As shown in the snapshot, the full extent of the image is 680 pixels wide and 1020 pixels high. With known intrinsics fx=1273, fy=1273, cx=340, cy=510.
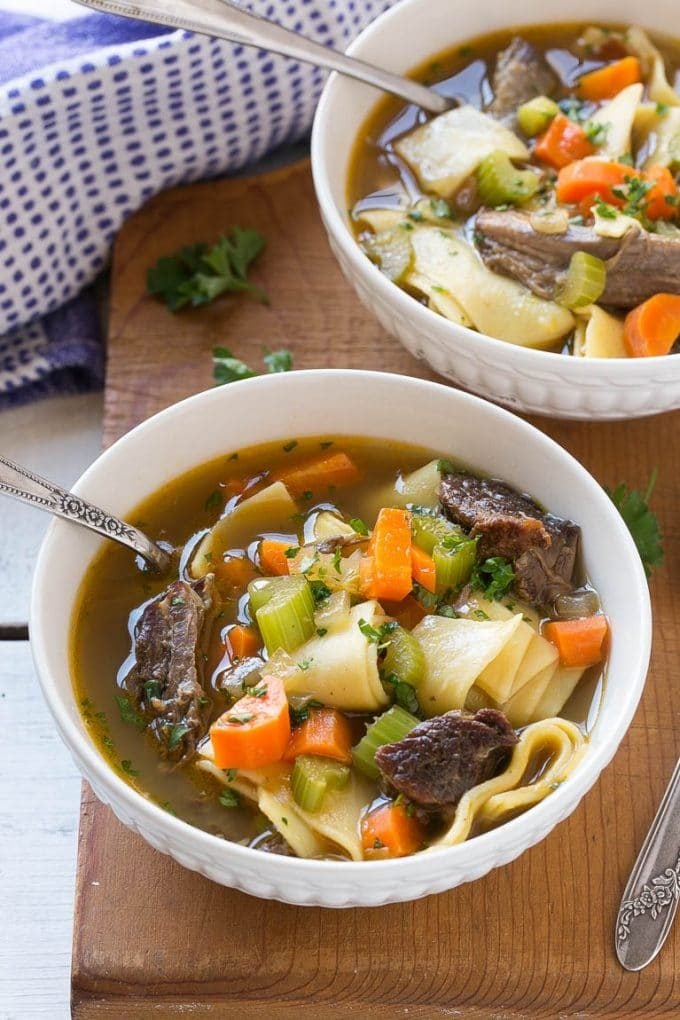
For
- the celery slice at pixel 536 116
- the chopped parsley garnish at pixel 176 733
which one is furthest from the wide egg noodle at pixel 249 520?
the celery slice at pixel 536 116

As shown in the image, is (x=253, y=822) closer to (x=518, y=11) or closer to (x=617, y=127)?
(x=617, y=127)

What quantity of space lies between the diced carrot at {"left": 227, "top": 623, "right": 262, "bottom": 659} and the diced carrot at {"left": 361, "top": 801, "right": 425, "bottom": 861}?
49 cm

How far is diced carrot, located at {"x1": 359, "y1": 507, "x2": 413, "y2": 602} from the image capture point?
2.94 metres

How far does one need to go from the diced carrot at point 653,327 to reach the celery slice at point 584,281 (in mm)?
127

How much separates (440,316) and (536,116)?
96 cm

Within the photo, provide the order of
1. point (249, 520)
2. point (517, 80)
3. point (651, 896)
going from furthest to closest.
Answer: point (517, 80) → point (249, 520) → point (651, 896)

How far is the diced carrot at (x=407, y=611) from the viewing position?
3.00 m

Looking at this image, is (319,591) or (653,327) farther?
(653,327)

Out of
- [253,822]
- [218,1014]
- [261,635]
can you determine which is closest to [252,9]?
[261,635]

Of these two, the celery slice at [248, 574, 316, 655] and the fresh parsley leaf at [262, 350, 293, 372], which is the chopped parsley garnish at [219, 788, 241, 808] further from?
the fresh parsley leaf at [262, 350, 293, 372]

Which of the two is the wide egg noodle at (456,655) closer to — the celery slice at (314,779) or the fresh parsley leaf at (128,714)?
the celery slice at (314,779)

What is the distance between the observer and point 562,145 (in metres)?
4.00

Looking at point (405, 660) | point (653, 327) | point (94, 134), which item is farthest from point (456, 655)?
point (94, 134)

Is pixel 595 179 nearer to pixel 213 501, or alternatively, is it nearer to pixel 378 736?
pixel 213 501
